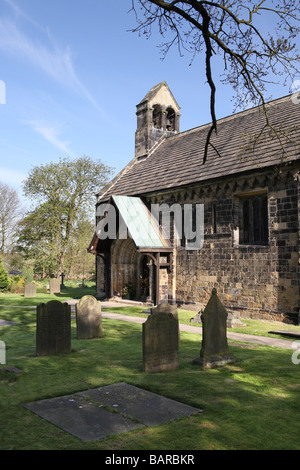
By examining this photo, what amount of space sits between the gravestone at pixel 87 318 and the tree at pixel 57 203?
91.2 feet

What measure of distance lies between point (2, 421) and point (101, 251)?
1728 centimetres

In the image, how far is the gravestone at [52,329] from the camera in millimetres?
8391

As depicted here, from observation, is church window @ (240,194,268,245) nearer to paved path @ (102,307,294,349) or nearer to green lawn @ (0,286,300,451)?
paved path @ (102,307,294,349)

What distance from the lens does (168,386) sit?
20.7 feet

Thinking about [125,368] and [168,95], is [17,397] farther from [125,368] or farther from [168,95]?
[168,95]

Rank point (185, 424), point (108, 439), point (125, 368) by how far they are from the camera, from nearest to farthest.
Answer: point (108, 439)
point (185, 424)
point (125, 368)

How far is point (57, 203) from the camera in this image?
38.4 m

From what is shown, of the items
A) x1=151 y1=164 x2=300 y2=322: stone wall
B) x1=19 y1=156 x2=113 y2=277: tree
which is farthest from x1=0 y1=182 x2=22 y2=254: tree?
x1=151 y1=164 x2=300 y2=322: stone wall

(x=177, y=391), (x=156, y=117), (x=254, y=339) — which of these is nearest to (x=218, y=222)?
(x=254, y=339)

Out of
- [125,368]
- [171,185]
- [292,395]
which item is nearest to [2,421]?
[125,368]

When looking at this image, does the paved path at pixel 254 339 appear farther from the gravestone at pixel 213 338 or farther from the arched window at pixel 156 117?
the arched window at pixel 156 117

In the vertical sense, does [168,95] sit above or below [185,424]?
above

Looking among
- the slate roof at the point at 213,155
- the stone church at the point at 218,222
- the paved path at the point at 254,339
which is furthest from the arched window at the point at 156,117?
the paved path at the point at 254,339

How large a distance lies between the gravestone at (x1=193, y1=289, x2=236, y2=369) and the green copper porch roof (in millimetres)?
10061
